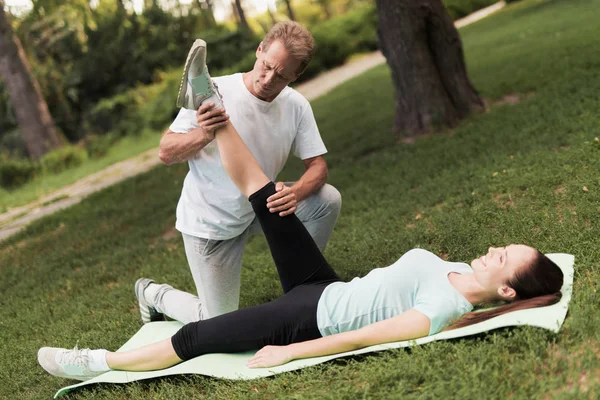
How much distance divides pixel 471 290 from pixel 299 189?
1.13 m

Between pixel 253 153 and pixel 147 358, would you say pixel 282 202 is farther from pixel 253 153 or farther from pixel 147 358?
pixel 147 358

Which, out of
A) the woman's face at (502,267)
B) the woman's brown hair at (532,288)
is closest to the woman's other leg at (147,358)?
the woman's brown hair at (532,288)

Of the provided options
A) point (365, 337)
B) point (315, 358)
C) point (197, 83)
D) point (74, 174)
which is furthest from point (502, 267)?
point (74, 174)

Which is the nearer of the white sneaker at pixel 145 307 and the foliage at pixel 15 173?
the white sneaker at pixel 145 307

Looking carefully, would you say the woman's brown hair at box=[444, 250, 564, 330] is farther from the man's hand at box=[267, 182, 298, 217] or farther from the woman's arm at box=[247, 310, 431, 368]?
the man's hand at box=[267, 182, 298, 217]

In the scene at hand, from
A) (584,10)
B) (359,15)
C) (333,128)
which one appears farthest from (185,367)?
(359,15)

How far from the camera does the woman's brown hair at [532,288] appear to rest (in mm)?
2820

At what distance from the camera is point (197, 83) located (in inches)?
123

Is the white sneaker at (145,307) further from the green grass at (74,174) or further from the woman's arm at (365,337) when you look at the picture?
the green grass at (74,174)

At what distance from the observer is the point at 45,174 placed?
41.2 ft

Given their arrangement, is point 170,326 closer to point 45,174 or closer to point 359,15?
point 45,174

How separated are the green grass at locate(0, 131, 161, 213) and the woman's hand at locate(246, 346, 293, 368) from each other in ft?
25.6

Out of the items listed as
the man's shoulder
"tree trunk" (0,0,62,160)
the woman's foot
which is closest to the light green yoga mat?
the woman's foot

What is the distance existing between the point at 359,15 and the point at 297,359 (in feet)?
60.9
